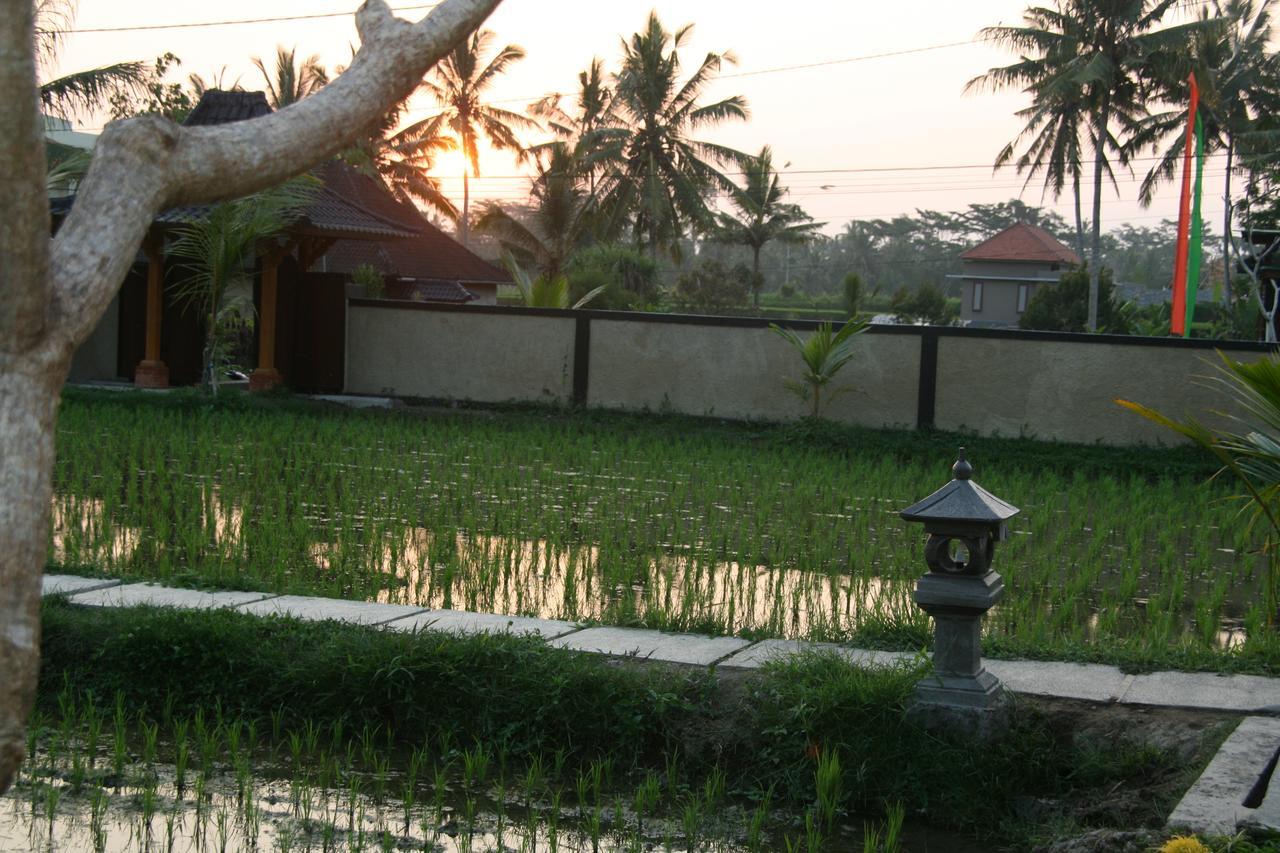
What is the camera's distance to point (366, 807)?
4828 mm

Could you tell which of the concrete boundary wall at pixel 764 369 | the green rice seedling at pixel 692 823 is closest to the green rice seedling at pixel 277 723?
the green rice seedling at pixel 692 823

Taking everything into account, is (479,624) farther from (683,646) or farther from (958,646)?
(958,646)

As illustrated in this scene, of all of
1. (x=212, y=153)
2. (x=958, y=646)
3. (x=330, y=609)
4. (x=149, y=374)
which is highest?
(x=212, y=153)

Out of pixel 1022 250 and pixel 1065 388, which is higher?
pixel 1022 250

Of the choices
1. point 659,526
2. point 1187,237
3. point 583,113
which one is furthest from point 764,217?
point 659,526

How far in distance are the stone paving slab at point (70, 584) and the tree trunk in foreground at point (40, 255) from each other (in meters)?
3.99

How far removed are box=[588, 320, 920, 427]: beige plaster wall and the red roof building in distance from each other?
132 feet

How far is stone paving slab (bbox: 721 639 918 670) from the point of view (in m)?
5.66

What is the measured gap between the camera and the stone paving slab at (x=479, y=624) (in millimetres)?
6145

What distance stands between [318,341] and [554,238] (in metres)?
23.2

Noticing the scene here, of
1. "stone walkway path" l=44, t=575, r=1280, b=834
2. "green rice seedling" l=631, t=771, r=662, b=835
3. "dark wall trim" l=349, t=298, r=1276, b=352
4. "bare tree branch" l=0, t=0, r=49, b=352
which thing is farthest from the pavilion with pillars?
"bare tree branch" l=0, t=0, r=49, b=352

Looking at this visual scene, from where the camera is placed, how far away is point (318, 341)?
65.5 feet

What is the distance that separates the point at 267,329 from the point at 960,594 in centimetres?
1569

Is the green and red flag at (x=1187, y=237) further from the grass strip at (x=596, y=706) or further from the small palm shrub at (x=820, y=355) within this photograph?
the grass strip at (x=596, y=706)
